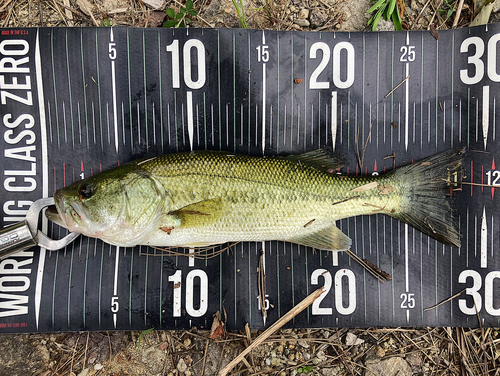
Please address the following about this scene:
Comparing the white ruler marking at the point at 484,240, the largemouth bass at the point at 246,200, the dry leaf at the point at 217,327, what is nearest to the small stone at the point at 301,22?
the largemouth bass at the point at 246,200

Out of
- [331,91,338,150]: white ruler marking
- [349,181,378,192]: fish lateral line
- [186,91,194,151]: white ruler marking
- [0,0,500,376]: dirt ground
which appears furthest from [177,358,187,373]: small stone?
[331,91,338,150]: white ruler marking

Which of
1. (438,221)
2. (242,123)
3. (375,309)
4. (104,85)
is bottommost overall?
(375,309)

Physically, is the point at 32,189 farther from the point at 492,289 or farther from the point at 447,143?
the point at 492,289

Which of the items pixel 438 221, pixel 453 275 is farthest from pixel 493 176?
pixel 453 275

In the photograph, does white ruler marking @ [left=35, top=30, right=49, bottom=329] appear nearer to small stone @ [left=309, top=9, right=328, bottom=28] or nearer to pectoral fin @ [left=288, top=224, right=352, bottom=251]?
pectoral fin @ [left=288, top=224, right=352, bottom=251]

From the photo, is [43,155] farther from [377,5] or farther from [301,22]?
[377,5]

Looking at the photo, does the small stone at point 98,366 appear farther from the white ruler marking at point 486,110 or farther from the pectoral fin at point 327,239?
the white ruler marking at point 486,110

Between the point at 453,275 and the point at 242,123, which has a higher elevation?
the point at 242,123
